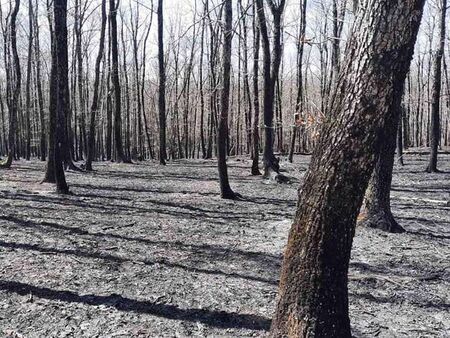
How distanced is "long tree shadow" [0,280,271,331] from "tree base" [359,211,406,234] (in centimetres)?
391

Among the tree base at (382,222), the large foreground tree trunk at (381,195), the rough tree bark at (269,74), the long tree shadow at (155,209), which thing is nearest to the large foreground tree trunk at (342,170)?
the large foreground tree trunk at (381,195)

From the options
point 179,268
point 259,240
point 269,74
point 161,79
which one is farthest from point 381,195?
point 161,79

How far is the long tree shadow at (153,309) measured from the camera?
3986mm

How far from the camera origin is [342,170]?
267 centimetres

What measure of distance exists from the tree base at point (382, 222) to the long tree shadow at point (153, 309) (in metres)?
3.91

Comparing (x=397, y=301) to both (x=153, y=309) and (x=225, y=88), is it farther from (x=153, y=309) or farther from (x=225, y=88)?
(x=225, y=88)

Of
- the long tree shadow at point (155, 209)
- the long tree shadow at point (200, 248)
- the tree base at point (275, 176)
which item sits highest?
the tree base at point (275, 176)

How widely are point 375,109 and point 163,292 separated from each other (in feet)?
10.0

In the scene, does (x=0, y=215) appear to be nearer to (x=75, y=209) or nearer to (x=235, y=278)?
(x=75, y=209)

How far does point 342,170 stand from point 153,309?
8.21ft

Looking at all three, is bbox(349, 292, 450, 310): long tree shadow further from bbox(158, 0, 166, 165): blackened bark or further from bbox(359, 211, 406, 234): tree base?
bbox(158, 0, 166, 165): blackened bark

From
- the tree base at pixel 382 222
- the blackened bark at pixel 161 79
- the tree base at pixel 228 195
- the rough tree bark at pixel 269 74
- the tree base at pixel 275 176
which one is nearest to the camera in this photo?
the tree base at pixel 382 222

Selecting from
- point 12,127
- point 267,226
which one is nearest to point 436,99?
point 267,226

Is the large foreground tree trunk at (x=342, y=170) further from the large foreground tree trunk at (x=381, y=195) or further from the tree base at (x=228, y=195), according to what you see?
the tree base at (x=228, y=195)
